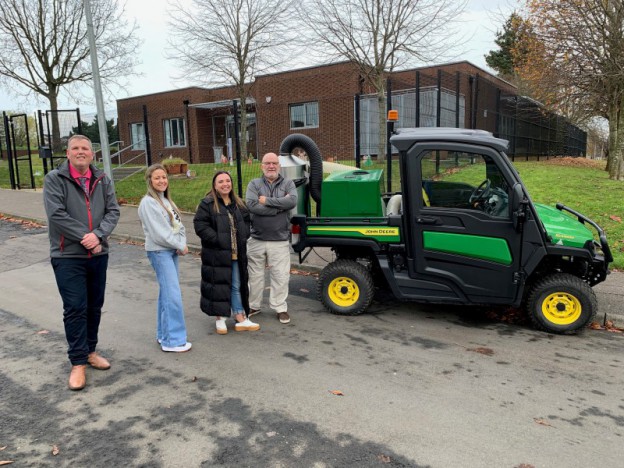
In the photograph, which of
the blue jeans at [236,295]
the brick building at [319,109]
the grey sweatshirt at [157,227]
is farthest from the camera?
the brick building at [319,109]

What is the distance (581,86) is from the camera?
1445 cm

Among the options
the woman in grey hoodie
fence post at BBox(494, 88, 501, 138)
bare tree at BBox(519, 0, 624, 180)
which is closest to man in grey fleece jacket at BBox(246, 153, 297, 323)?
the woman in grey hoodie

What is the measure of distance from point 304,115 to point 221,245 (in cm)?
1920

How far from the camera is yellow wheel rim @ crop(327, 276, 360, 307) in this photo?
5.23m

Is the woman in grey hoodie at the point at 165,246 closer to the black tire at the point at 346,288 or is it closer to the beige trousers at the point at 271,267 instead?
the beige trousers at the point at 271,267

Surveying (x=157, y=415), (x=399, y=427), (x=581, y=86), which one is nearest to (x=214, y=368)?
(x=157, y=415)

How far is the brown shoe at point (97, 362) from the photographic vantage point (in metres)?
3.97

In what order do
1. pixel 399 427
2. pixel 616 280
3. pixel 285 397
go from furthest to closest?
pixel 616 280 < pixel 285 397 < pixel 399 427

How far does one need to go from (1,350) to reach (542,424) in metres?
4.48

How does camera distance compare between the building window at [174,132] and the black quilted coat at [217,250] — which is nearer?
the black quilted coat at [217,250]

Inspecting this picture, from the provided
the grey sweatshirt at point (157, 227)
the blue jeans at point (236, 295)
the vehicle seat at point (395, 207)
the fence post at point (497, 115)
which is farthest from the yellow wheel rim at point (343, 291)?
the fence post at point (497, 115)

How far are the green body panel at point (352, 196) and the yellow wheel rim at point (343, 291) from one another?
0.73 meters

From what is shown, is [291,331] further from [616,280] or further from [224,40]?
[224,40]

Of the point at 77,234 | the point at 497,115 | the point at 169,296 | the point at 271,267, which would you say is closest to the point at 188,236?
the point at 271,267
